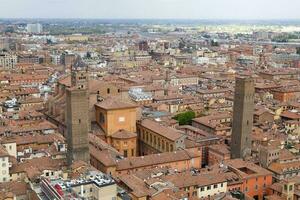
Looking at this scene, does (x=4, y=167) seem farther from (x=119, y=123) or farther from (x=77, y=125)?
(x=119, y=123)

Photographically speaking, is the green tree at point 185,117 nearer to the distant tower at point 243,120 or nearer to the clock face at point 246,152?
the distant tower at point 243,120

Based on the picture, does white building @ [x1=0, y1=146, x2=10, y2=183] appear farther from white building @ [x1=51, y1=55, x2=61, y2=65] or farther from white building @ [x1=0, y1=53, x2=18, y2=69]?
white building @ [x1=51, y1=55, x2=61, y2=65]

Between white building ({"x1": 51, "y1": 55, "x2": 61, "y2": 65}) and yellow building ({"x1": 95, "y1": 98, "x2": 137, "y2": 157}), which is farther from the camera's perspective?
white building ({"x1": 51, "y1": 55, "x2": 61, "y2": 65})

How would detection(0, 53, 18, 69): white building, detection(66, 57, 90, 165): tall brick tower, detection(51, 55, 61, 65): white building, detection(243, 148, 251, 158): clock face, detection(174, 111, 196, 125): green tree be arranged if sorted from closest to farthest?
detection(66, 57, 90, 165): tall brick tower
detection(243, 148, 251, 158): clock face
detection(174, 111, 196, 125): green tree
detection(0, 53, 18, 69): white building
detection(51, 55, 61, 65): white building

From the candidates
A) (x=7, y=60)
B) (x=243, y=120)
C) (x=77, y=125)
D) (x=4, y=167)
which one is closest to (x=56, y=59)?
(x=7, y=60)

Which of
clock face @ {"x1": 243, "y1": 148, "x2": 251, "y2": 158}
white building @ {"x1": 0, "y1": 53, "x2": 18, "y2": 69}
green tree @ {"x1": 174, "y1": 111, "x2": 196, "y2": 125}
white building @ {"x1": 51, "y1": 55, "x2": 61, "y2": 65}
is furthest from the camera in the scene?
white building @ {"x1": 51, "y1": 55, "x2": 61, "y2": 65}

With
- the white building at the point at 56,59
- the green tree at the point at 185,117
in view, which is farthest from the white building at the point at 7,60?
the green tree at the point at 185,117

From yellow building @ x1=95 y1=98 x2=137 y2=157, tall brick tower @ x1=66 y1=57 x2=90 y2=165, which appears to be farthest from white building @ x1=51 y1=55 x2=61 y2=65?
tall brick tower @ x1=66 y1=57 x2=90 y2=165
